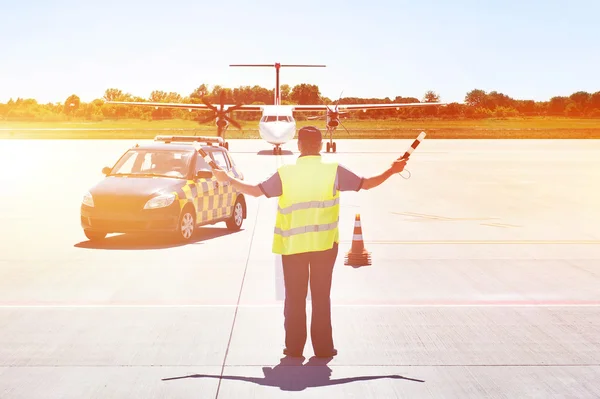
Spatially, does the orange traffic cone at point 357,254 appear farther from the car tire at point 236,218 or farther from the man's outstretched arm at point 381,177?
the man's outstretched arm at point 381,177

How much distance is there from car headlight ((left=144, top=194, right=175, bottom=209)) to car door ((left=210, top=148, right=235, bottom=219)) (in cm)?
147

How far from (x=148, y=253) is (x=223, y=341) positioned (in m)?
5.59

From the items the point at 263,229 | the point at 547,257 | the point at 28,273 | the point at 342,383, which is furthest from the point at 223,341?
the point at 263,229

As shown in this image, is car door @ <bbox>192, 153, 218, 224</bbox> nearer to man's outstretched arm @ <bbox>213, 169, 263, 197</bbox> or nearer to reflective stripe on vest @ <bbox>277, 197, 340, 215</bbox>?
man's outstretched arm @ <bbox>213, 169, 263, 197</bbox>

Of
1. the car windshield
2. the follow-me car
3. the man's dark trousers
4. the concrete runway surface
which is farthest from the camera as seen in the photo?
the car windshield

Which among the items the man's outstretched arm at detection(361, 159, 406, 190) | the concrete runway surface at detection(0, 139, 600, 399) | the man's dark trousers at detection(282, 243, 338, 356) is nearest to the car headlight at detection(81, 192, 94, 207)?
the concrete runway surface at detection(0, 139, 600, 399)

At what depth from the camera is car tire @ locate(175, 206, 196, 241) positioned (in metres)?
13.3

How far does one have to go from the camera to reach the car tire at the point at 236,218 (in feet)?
49.8

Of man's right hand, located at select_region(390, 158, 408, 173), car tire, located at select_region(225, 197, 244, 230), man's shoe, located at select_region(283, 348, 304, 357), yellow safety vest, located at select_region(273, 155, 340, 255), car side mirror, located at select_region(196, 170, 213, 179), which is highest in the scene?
man's right hand, located at select_region(390, 158, 408, 173)

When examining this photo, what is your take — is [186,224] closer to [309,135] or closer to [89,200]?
[89,200]

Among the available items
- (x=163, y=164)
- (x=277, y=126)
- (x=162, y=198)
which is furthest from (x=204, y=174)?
(x=277, y=126)

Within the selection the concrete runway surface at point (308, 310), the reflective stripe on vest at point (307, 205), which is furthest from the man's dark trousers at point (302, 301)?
the reflective stripe on vest at point (307, 205)

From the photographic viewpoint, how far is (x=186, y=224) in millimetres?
13531

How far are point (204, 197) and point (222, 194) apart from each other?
2.36ft
